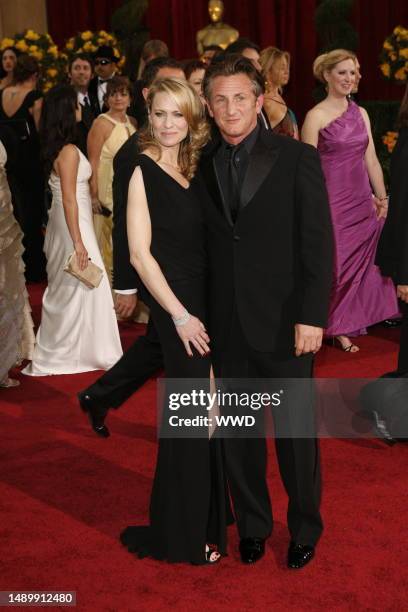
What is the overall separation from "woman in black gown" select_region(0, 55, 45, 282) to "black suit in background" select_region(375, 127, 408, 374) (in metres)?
4.50

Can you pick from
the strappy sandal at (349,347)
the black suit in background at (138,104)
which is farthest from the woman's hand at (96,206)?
the strappy sandal at (349,347)

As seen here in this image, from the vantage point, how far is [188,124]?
3.05 meters

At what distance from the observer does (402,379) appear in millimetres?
4301

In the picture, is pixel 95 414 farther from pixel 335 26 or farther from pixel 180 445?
pixel 335 26

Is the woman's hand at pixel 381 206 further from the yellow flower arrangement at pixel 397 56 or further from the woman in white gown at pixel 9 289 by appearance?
the yellow flower arrangement at pixel 397 56

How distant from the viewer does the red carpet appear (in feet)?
10.0

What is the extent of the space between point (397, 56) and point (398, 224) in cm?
494

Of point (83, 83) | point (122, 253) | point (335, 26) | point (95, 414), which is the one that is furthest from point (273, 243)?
point (335, 26)

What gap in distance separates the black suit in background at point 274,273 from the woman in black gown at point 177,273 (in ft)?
0.20

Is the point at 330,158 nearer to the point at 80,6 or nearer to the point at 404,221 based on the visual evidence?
the point at 404,221

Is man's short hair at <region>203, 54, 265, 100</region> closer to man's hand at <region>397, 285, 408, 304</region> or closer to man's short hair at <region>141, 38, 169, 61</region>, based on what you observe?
man's hand at <region>397, 285, 408, 304</region>

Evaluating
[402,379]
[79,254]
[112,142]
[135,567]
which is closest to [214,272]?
[135,567]

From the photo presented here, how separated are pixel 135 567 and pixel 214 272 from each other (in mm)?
1004

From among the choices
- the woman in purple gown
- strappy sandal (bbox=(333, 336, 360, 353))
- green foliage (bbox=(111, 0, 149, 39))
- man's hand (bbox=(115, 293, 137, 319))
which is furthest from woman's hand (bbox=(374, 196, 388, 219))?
green foliage (bbox=(111, 0, 149, 39))
